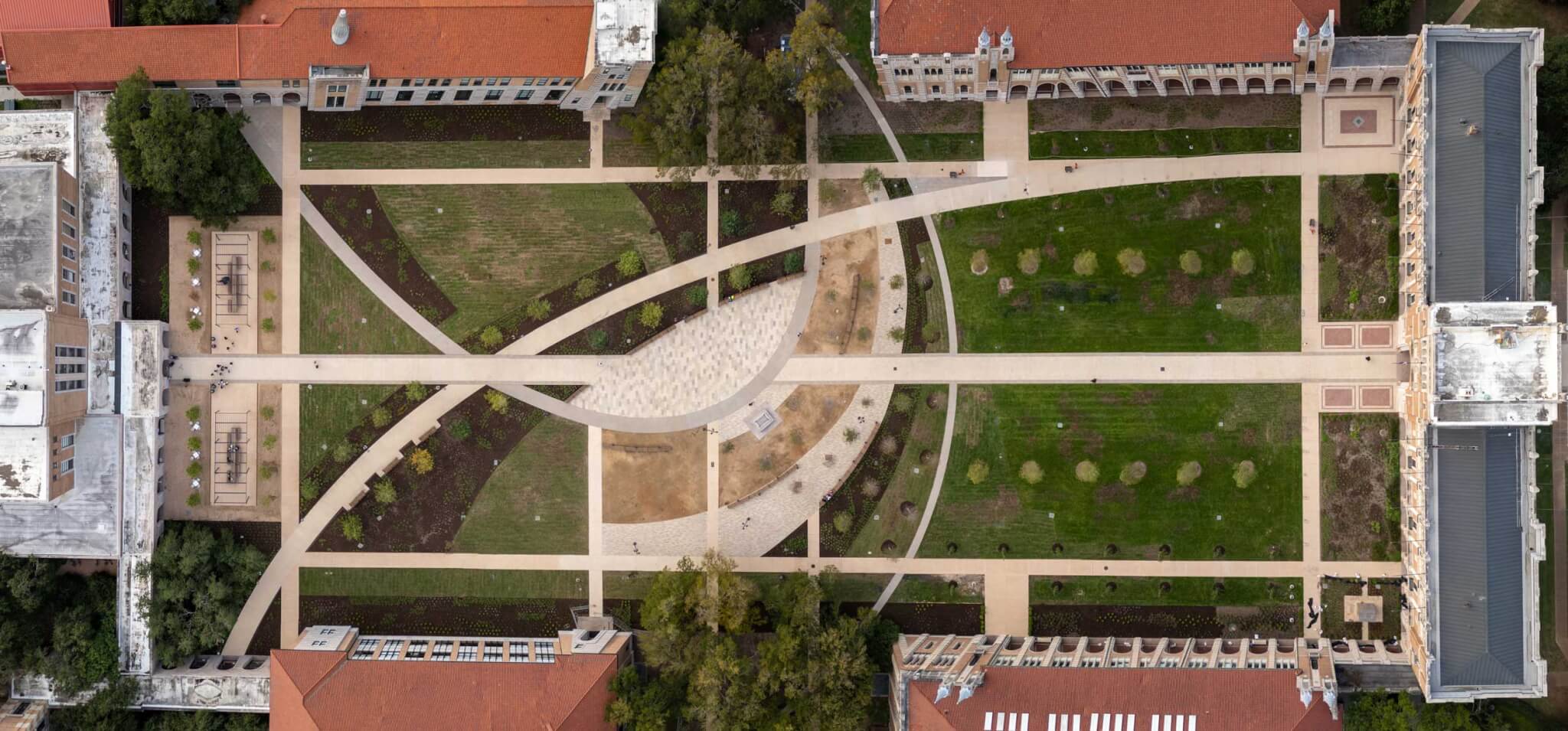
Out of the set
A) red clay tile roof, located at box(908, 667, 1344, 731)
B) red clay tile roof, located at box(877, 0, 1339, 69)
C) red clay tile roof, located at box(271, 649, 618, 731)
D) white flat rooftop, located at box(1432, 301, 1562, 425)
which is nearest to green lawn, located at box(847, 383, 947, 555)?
red clay tile roof, located at box(908, 667, 1344, 731)

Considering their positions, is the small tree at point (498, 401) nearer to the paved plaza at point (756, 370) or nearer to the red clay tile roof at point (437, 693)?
the paved plaza at point (756, 370)

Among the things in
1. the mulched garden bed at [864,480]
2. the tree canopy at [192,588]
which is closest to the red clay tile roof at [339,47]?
the tree canopy at [192,588]

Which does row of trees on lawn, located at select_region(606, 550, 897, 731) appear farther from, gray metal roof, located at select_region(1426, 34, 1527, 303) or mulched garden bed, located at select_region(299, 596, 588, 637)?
gray metal roof, located at select_region(1426, 34, 1527, 303)

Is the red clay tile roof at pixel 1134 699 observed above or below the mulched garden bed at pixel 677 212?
below

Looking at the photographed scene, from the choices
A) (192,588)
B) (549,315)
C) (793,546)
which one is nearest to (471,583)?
(192,588)

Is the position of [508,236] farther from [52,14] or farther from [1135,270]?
[1135,270]

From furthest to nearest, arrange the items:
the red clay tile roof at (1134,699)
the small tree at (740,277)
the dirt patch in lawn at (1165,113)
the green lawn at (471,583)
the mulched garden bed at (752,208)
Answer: the green lawn at (471,583)
the mulched garden bed at (752,208)
the small tree at (740,277)
the dirt patch in lawn at (1165,113)
the red clay tile roof at (1134,699)

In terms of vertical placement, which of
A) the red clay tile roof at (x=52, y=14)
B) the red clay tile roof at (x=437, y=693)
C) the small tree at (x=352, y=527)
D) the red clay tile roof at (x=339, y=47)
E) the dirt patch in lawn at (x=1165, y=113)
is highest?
the red clay tile roof at (x=52, y=14)
